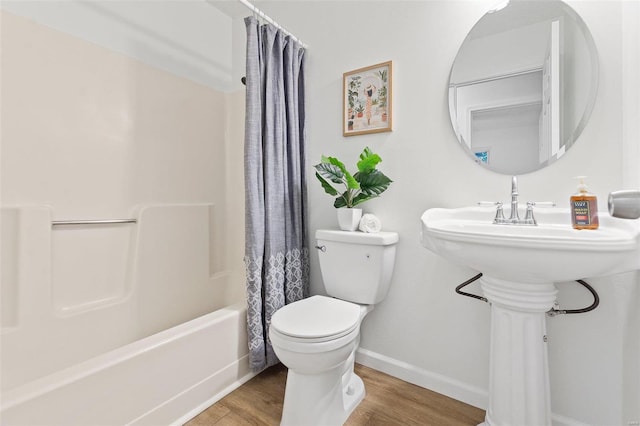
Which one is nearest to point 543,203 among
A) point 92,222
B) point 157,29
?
point 92,222

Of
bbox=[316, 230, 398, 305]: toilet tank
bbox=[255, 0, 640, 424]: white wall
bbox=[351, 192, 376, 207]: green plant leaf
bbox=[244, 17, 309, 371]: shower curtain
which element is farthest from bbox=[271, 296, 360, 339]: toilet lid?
bbox=[351, 192, 376, 207]: green plant leaf

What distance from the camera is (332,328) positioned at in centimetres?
112

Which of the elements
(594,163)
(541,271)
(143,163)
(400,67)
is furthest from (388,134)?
(143,163)

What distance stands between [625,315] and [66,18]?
A: 2.73 m

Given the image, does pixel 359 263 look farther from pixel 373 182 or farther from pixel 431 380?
pixel 431 380

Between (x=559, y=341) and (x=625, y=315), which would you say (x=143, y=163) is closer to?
(x=559, y=341)

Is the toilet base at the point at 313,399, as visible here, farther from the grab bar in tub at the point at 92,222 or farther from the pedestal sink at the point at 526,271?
the grab bar in tub at the point at 92,222

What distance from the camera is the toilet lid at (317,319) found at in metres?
1.09

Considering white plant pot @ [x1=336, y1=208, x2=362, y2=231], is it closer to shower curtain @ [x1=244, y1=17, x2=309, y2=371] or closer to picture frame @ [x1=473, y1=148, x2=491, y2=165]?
shower curtain @ [x1=244, y1=17, x2=309, y2=371]

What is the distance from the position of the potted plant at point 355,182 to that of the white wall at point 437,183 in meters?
0.11

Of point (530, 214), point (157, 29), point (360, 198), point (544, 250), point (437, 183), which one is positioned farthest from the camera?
point (157, 29)

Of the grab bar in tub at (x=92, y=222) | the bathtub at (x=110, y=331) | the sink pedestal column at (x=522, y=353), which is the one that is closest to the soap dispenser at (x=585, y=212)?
the sink pedestal column at (x=522, y=353)

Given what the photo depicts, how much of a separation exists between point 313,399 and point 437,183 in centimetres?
108

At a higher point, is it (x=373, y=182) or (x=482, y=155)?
(x=482, y=155)
